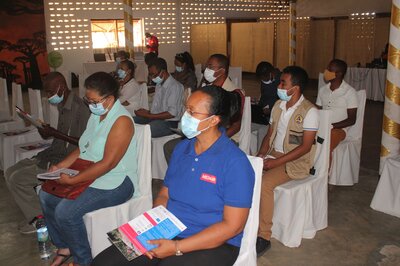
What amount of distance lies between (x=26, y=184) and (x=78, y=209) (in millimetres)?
1008

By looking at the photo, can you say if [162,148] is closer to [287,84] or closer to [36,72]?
[287,84]

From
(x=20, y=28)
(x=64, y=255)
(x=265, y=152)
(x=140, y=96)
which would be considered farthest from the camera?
(x=20, y=28)

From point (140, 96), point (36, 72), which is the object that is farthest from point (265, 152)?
point (36, 72)

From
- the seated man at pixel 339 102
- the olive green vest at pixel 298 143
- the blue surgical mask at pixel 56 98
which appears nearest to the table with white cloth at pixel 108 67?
the seated man at pixel 339 102

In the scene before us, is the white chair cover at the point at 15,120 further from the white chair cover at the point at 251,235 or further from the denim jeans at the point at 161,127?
the white chair cover at the point at 251,235

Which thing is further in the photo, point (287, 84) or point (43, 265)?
point (287, 84)

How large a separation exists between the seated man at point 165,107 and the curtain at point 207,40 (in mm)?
11294

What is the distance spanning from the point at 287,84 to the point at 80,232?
176cm

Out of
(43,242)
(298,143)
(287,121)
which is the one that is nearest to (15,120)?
(43,242)

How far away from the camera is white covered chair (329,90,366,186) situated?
4078 millimetres

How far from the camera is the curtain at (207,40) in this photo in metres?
15.5

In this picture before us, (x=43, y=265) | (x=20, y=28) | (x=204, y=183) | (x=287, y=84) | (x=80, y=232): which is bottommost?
(x=43, y=265)

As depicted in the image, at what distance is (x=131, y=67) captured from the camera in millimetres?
5168

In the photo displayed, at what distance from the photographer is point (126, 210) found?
2617mm
